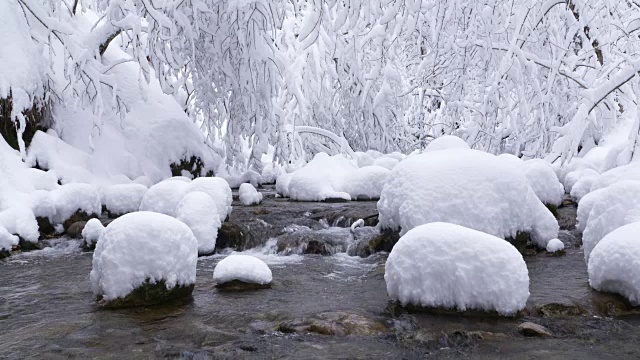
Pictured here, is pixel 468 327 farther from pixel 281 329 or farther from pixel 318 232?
pixel 318 232

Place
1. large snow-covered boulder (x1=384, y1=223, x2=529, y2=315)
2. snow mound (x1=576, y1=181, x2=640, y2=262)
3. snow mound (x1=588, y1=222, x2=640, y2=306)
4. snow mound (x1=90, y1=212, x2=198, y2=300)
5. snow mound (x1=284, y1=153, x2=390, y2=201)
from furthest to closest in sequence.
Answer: snow mound (x1=284, y1=153, x2=390, y2=201) < snow mound (x1=576, y1=181, x2=640, y2=262) < snow mound (x1=90, y1=212, x2=198, y2=300) < snow mound (x1=588, y1=222, x2=640, y2=306) < large snow-covered boulder (x1=384, y1=223, x2=529, y2=315)

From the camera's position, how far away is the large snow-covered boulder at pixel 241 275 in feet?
18.6

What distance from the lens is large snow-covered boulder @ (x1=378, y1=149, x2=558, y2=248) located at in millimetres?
6531

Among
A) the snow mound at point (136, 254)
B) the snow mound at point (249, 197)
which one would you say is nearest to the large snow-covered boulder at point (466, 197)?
the snow mound at point (136, 254)

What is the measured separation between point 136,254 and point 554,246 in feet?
15.6

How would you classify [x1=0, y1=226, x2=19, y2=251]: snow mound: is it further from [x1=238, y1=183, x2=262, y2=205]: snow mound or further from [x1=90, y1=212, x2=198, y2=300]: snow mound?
[x1=238, y1=183, x2=262, y2=205]: snow mound

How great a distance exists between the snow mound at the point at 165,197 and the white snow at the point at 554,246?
4.91 meters

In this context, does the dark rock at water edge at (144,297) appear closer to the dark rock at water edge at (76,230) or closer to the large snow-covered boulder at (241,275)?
the large snow-covered boulder at (241,275)

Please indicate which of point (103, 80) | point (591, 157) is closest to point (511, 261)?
point (103, 80)

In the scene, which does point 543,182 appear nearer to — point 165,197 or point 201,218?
point 201,218

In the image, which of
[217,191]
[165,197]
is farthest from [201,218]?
[165,197]

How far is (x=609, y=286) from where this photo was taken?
16.3 feet

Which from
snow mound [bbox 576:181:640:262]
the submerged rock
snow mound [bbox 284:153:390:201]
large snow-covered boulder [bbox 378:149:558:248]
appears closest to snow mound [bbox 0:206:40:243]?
large snow-covered boulder [bbox 378:149:558:248]

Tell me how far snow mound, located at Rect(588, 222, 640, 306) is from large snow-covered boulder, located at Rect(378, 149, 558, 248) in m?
1.63
